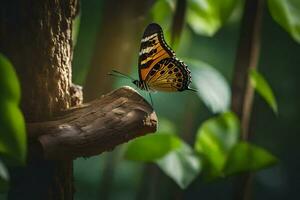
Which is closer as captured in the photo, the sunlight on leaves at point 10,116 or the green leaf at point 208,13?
the sunlight on leaves at point 10,116

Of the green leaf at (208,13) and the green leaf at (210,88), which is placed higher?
the green leaf at (208,13)

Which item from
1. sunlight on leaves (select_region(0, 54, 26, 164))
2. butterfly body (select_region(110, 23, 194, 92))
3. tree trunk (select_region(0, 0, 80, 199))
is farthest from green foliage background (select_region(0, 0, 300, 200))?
butterfly body (select_region(110, 23, 194, 92))

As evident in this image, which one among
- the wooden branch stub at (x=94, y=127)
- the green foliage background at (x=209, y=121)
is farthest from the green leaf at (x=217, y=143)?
the wooden branch stub at (x=94, y=127)

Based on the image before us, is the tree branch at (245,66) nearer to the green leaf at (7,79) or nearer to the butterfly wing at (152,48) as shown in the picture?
the butterfly wing at (152,48)

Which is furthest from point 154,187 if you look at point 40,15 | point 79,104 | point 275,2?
point 40,15

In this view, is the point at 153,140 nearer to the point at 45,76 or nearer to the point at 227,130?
the point at 227,130

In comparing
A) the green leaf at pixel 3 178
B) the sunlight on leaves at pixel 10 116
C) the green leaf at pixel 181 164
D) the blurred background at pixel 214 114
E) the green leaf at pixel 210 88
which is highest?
the sunlight on leaves at pixel 10 116

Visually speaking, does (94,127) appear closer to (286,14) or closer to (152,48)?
(152,48)
